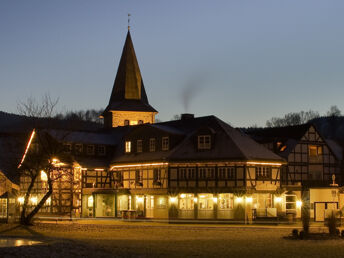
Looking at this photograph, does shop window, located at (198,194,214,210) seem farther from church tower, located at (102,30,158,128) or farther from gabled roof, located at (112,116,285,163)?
church tower, located at (102,30,158,128)

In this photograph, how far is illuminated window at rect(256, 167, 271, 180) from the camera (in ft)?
166

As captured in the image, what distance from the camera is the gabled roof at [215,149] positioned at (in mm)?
50375

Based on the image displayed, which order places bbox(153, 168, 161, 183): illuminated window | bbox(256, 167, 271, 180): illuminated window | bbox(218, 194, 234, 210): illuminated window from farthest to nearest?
1. bbox(153, 168, 161, 183): illuminated window
2. bbox(256, 167, 271, 180): illuminated window
3. bbox(218, 194, 234, 210): illuminated window

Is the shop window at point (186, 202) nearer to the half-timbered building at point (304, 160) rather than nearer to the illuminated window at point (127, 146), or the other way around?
the half-timbered building at point (304, 160)

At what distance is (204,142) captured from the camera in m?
52.0

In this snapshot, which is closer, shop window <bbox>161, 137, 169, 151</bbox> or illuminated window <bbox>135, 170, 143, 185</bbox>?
shop window <bbox>161, 137, 169, 151</bbox>

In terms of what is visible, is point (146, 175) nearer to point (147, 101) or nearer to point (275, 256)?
point (147, 101)

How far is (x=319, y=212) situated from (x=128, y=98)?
30.2 metres

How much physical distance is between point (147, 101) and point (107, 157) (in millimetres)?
16112

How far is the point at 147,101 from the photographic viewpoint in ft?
249

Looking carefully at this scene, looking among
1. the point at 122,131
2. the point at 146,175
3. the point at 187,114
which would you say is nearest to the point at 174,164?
the point at 146,175

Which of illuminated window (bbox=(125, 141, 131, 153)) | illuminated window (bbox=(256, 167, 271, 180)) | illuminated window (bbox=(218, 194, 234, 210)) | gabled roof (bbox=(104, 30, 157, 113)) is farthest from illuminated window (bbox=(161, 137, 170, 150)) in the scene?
gabled roof (bbox=(104, 30, 157, 113))

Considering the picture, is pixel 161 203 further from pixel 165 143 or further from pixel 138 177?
pixel 165 143

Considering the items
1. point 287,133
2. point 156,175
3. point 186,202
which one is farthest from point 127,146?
point 287,133
